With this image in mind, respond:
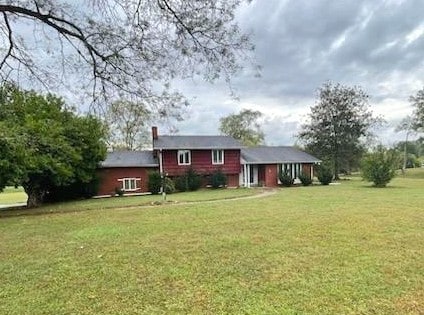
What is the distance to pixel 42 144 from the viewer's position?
15383 millimetres

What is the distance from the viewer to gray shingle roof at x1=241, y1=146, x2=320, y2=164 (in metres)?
35.7

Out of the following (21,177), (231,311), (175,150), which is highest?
(175,150)

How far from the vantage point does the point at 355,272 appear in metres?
6.10

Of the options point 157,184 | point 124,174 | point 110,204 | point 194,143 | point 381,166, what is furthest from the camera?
point 194,143

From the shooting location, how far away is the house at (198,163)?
3122 cm

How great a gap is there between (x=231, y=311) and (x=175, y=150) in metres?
28.1

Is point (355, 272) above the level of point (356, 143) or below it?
below

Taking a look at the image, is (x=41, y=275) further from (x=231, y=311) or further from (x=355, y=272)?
(x=355, y=272)

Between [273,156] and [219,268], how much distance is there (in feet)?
103

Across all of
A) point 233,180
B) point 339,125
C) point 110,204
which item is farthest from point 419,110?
point 110,204

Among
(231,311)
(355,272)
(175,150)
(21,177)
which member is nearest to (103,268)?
(231,311)

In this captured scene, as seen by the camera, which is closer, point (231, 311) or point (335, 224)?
point (231, 311)

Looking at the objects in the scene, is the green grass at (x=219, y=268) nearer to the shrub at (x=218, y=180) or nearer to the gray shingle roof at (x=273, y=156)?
the shrub at (x=218, y=180)

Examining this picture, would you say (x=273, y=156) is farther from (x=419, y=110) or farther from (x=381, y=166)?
(x=419, y=110)
